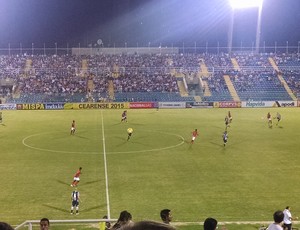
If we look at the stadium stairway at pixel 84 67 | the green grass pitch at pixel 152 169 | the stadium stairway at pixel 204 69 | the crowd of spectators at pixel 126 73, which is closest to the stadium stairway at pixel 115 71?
the crowd of spectators at pixel 126 73

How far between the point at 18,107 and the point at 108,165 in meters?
42.8

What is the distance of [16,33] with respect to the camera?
3807 inches

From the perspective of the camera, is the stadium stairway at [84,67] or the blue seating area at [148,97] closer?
the blue seating area at [148,97]

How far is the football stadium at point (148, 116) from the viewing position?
21.0 meters

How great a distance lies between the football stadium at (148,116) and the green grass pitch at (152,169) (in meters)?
0.11

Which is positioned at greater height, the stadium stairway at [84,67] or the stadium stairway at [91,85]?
the stadium stairway at [84,67]

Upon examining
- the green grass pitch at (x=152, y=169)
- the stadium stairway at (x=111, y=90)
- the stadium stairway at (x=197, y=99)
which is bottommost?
the green grass pitch at (x=152, y=169)

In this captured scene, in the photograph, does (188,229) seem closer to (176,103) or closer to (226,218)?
(226,218)

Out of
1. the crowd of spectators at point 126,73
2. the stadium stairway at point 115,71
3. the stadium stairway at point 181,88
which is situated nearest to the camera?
the stadium stairway at point 181,88

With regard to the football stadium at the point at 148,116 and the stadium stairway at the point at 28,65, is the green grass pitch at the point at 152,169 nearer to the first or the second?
the football stadium at the point at 148,116

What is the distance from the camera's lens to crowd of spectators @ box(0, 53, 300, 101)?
255 feet

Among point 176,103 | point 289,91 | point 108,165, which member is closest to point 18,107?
point 176,103

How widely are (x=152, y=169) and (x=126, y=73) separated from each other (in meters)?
58.6

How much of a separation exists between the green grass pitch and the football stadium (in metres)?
0.11
